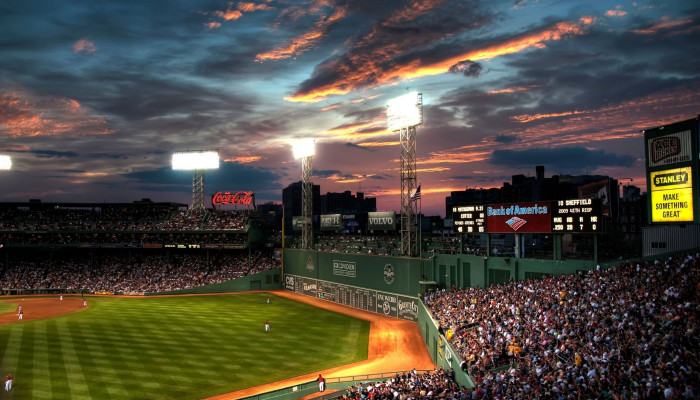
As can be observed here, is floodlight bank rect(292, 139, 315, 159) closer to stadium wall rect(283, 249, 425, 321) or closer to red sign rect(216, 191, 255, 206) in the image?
stadium wall rect(283, 249, 425, 321)

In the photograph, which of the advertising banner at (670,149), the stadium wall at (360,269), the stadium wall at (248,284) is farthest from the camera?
the stadium wall at (248,284)

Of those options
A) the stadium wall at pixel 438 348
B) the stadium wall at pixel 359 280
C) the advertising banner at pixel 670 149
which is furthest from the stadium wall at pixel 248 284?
the advertising banner at pixel 670 149

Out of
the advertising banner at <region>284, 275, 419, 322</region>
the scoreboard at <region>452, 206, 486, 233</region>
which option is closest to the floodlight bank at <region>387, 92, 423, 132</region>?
the scoreboard at <region>452, 206, 486, 233</region>

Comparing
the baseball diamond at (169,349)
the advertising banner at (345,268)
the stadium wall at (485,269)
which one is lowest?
Answer: the baseball diamond at (169,349)

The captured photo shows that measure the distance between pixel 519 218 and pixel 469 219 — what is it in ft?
14.6

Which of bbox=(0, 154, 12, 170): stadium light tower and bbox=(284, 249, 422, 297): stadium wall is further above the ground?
bbox=(0, 154, 12, 170): stadium light tower

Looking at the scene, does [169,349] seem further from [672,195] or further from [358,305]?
[672,195]

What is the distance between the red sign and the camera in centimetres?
7219

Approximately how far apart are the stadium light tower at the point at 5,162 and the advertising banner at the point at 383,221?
58.5 metres

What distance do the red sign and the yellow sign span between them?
57.4m

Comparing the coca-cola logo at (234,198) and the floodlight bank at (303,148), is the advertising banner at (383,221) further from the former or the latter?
the coca-cola logo at (234,198)

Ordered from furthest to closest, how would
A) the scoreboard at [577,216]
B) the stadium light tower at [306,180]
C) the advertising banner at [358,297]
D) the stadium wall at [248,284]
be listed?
the stadium wall at [248,284]
the stadium light tower at [306,180]
the advertising banner at [358,297]
the scoreboard at [577,216]

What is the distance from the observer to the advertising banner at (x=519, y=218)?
1174 inches

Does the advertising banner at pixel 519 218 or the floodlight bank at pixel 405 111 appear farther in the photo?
the floodlight bank at pixel 405 111
